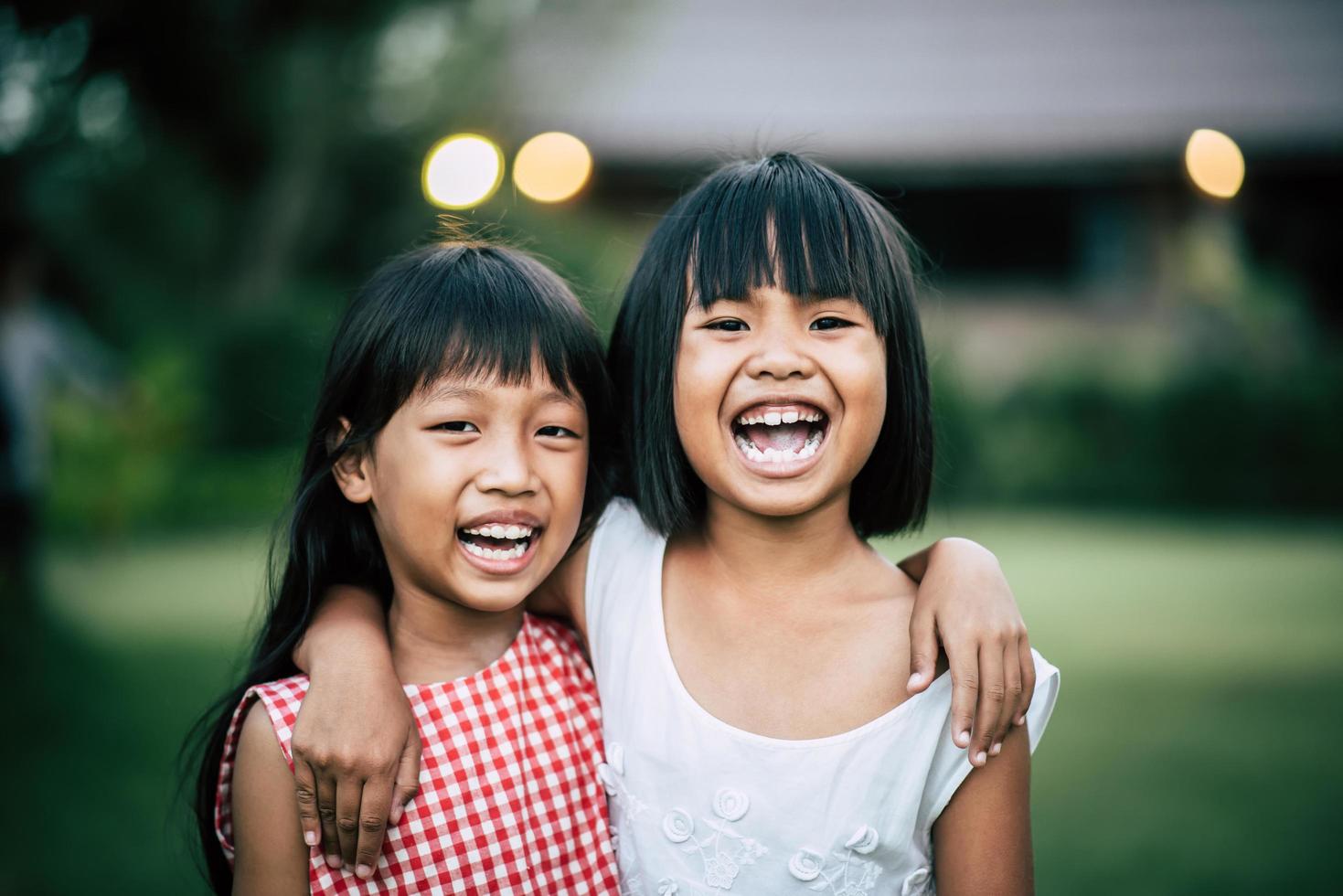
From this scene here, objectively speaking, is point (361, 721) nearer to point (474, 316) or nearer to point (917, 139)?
point (474, 316)

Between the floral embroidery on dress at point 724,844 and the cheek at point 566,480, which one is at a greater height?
the cheek at point 566,480

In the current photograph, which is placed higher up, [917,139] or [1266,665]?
[917,139]

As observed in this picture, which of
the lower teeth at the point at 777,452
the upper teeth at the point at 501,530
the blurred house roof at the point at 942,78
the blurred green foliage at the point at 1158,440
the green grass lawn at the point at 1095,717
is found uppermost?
the blurred house roof at the point at 942,78

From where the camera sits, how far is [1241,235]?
11.7 m

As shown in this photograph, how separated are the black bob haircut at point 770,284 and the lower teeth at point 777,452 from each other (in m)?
0.15

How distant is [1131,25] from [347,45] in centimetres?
868

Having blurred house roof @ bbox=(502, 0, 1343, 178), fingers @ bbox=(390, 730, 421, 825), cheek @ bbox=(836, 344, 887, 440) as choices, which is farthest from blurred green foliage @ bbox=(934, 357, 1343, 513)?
fingers @ bbox=(390, 730, 421, 825)

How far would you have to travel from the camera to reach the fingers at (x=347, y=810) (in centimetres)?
167

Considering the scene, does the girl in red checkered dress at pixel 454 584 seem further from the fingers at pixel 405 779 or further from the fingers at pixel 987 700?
the fingers at pixel 987 700

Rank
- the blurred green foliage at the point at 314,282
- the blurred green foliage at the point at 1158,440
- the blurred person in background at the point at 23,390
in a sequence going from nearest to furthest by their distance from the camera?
the blurred person in background at the point at 23,390 → the blurred green foliage at the point at 314,282 → the blurred green foliage at the point at 1158,440

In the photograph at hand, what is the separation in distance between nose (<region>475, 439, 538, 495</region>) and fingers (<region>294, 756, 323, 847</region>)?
1.56 ft

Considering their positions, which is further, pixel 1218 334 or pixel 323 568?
pixel 1218 334

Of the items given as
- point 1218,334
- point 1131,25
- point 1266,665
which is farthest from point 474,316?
point 1131,25

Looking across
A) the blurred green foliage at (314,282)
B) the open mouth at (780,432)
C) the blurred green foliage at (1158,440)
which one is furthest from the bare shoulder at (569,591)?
A: the blurred green foliage at (1158,440)
